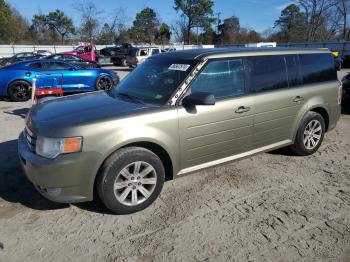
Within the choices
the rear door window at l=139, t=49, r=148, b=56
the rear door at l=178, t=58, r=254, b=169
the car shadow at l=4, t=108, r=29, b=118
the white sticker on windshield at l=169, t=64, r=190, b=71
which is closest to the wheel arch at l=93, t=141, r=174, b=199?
the rear door at l=178, t=58, r=254, b=169

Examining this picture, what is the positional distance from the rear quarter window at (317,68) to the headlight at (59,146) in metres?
3.61

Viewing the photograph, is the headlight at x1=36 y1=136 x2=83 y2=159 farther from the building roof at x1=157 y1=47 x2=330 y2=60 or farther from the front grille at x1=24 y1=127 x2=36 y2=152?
the building roof at x1=157 y1=47 x2=330 y2=60

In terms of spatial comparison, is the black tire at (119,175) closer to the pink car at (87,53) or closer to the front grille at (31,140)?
the front grille at (31,140)

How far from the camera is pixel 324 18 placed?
5547cm

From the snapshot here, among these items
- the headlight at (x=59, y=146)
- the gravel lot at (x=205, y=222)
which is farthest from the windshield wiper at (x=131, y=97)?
the gravel lot at (x=205, y=222)

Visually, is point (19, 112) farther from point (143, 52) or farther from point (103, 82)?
point (143, 52)

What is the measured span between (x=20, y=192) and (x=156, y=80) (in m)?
2.24

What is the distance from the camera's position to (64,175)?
327 centimetres

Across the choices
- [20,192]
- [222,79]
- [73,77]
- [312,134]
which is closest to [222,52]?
[222,79]

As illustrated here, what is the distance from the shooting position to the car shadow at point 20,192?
387 centimetres

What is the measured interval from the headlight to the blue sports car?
26.9ft

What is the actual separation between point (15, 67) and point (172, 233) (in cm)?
969

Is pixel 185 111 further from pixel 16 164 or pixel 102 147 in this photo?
pixel 16 164

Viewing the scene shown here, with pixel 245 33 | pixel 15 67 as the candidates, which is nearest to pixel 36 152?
pixel 15 67
